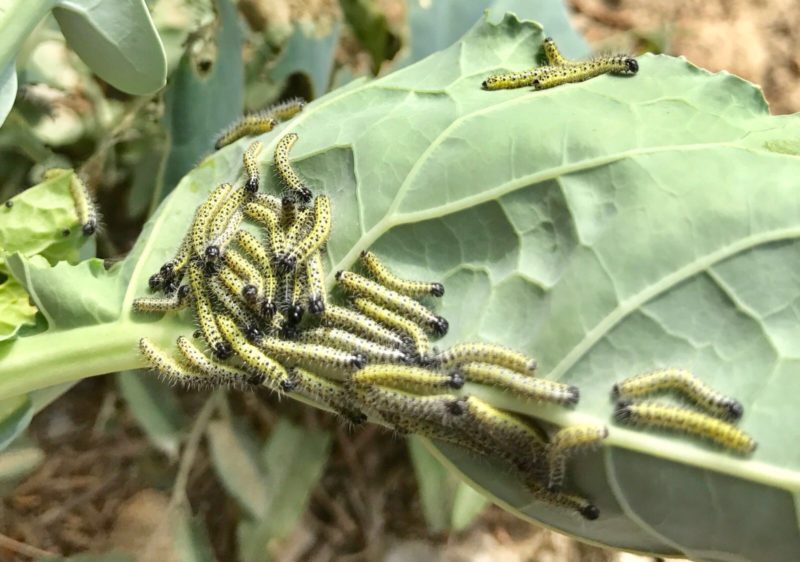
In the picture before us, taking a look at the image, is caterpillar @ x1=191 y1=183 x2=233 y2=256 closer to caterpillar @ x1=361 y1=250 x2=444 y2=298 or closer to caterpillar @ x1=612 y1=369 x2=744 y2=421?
caterpillar @ x1=361 y1=250 x2=444 y2=298

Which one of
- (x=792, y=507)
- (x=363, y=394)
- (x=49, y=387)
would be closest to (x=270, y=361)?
(x=363, y=394)

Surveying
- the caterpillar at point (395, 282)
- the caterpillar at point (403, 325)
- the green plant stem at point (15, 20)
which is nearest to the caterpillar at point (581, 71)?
the caterpillar at point (395, 282)

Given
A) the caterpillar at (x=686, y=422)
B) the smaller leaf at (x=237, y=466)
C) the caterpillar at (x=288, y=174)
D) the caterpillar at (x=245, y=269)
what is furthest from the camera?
the smaller leaf at (x=237, y=466)

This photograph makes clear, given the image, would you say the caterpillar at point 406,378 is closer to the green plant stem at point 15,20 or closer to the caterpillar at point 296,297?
the caterpillar at point 296,297

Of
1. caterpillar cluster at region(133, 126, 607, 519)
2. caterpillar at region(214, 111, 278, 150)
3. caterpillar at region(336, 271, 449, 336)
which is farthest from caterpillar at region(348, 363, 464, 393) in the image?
caterpillar at region(214, 111, 278, 150)

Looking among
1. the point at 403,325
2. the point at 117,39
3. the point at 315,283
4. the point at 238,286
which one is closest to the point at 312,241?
the point at 315,283

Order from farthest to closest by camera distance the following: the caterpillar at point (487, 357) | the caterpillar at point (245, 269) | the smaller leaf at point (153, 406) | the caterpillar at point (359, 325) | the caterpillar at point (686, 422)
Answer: the smaller leaf at point (153, 406) < the caterpillar at point (245, 269) < the caterpillar at point (359, 325) < the caterpillar at point (487, 357) < the caterpillar at point (686, 422)

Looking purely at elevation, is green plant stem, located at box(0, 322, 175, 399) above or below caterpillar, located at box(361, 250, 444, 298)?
below
